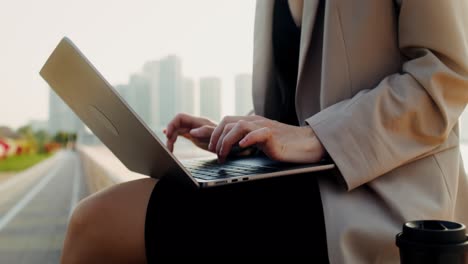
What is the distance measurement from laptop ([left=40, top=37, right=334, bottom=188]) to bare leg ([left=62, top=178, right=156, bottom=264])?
0.17ft

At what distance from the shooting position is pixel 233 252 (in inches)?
25.5

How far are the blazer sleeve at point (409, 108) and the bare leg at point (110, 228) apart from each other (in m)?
0.27

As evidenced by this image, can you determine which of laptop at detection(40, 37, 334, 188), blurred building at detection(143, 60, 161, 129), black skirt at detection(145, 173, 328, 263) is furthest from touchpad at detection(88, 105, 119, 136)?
blurred building at detection(143, 60, 161, 129)

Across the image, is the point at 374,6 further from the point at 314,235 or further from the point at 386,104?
the point at 314,235

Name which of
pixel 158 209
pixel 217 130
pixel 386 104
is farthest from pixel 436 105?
pixel 158 209

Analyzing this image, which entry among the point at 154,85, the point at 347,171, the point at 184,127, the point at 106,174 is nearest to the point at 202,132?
the point at 184,127

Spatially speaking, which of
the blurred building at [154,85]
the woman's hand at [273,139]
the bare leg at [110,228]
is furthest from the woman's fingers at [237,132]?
the blurred building at [154,85]

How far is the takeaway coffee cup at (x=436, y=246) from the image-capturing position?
0.38m

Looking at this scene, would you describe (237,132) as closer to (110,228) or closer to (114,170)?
(110,228)

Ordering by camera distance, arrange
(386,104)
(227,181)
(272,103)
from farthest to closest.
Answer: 1. (272,103)
2. (386,104)
3. (227,181)

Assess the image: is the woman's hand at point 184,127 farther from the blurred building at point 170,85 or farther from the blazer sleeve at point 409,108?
the blurred building at point 170,85

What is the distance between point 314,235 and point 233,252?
0.11m

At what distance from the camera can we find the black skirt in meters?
0.64

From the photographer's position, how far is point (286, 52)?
0.99 meters
